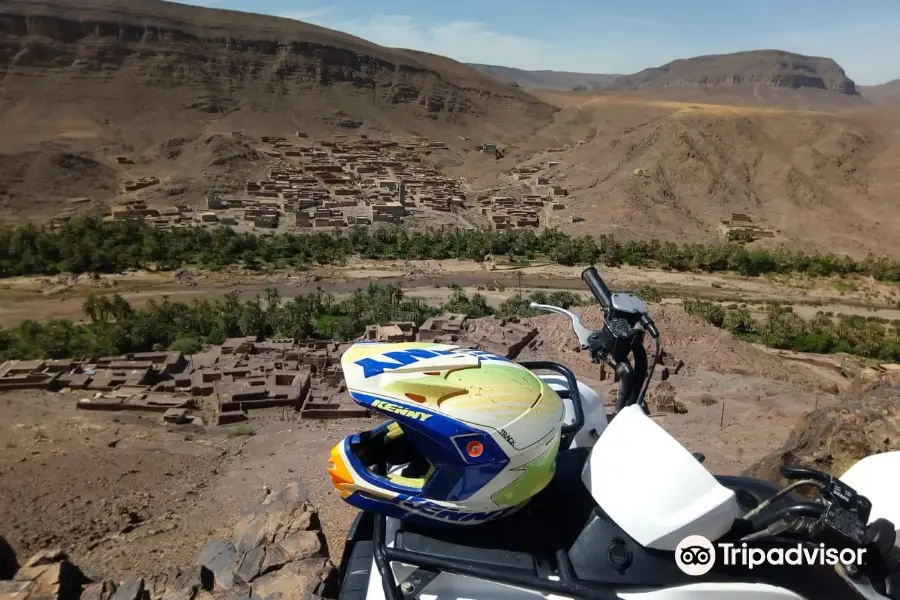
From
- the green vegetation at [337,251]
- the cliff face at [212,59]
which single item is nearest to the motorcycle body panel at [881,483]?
the green vegetation at [337,251]

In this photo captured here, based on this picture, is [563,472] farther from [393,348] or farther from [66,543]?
[66,543]

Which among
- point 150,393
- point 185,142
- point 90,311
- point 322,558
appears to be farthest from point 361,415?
point 185,142

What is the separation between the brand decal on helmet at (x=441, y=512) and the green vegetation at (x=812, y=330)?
55.3 feet

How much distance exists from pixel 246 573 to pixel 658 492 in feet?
9.97

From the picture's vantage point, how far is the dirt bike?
1904 millimetres

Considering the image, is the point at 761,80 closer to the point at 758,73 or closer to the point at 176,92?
the point at 758,73

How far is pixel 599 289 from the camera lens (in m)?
2.82

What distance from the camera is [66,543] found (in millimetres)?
6652

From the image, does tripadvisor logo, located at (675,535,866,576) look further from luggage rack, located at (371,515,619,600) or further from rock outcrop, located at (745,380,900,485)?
rock outcrop, located at (745,380,900,485)

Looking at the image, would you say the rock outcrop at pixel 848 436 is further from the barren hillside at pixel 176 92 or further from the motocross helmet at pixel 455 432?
the barren hillside at pixel 176 92

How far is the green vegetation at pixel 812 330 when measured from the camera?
19172mm

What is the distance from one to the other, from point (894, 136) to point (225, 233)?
5516 cm

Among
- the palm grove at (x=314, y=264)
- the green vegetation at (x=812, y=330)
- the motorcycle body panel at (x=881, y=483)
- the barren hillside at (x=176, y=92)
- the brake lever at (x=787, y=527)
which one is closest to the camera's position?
the brake lever at (x=787, y=527)

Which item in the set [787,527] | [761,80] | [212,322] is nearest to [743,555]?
[787,527]
